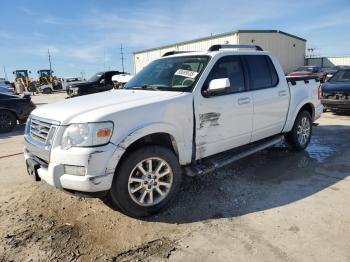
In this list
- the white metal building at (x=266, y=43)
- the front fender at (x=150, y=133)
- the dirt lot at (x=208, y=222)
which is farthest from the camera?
the white metal building at (x=266, y=43)

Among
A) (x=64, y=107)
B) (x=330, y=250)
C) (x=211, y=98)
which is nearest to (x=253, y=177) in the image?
(x=211, y=98)

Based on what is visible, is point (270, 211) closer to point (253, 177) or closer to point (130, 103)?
A: point (253, 177)

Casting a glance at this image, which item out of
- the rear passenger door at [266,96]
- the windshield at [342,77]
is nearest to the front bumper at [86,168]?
the rear passenger door at [266,96]

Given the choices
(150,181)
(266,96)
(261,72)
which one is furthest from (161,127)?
(261,72)

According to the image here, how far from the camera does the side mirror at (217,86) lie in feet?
13.3

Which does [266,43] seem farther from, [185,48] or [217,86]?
[217,86]

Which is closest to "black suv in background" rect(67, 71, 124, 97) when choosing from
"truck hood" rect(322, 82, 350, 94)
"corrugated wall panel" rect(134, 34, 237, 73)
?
"corrugated wall panel" rect(134, 34, 237, 73)

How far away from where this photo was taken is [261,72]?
17.4 feet

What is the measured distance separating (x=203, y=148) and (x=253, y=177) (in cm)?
121

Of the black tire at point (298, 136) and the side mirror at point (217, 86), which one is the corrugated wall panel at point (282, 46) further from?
the side mirror at point (217, 86)

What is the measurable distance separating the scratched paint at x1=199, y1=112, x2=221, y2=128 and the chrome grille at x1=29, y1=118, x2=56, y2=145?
1.74 meters

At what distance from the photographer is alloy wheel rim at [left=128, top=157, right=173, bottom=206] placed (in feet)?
12.3

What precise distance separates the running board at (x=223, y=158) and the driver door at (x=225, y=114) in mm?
130

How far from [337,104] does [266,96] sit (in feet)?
20.8
